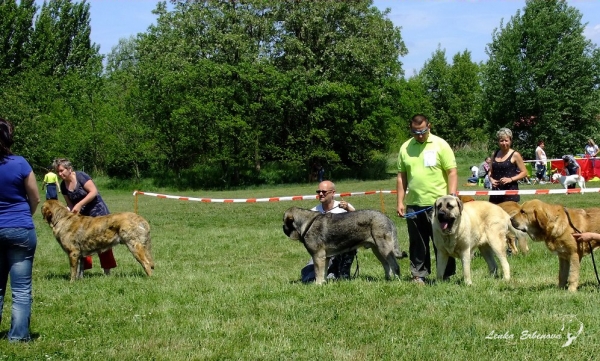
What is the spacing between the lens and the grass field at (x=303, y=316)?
4.87m

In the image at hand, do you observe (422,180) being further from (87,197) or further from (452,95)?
(452,95)

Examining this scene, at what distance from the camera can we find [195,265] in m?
10.6

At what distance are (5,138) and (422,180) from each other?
446cm

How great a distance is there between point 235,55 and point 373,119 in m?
10.3

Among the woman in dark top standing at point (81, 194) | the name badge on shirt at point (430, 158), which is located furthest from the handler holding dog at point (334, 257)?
the woman in dark top standing at point (81, 194)

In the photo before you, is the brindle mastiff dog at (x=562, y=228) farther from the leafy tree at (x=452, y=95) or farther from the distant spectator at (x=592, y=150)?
the leafy tree at (x=452, y=95)

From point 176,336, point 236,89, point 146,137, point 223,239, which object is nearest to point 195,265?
point 223,239

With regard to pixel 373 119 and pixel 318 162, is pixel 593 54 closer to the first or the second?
pixel 373 119

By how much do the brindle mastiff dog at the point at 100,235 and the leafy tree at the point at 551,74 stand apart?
35193mm

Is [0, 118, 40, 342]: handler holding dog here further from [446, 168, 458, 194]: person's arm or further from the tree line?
the tree line

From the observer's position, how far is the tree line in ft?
129

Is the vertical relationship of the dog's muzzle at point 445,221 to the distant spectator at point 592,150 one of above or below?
below

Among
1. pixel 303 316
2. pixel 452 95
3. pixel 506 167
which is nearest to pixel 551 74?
pixel 452 95

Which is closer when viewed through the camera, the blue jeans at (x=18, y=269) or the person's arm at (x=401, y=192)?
the blue jeans at (x=18, y=269)
